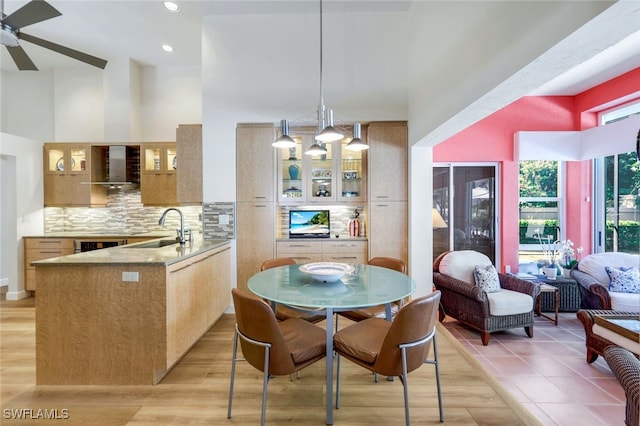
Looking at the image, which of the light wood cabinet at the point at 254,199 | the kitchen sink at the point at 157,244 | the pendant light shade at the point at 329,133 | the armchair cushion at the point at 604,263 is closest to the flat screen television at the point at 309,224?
the light wood cabinet at the point at 254,199

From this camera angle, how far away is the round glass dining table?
161cm

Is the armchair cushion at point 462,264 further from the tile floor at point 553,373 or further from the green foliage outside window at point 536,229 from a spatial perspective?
the green foliage outside window at point 536,229

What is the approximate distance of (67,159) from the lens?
4.59 metres

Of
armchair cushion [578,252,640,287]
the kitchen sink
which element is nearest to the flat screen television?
the kitchen sink

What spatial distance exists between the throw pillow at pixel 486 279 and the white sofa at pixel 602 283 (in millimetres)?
1187

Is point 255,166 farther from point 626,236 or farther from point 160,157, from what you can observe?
point 626,236

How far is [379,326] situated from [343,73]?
3.23 meters

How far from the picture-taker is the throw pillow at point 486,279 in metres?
3.51

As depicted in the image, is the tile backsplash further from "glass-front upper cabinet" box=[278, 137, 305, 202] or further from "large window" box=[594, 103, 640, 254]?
"large window" box=[594, 103, 640, 254]

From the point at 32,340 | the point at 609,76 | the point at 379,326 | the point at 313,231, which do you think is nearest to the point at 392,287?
the point at 379,326

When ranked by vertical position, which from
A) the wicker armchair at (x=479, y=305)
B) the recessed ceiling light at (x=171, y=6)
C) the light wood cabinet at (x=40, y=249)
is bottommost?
the wicker armchair at (x=479, y=305)

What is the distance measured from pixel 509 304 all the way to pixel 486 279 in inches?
14.4

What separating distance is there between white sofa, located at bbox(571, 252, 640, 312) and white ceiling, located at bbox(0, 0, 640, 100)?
2.57 meters

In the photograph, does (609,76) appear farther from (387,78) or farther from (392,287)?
(392,287)
